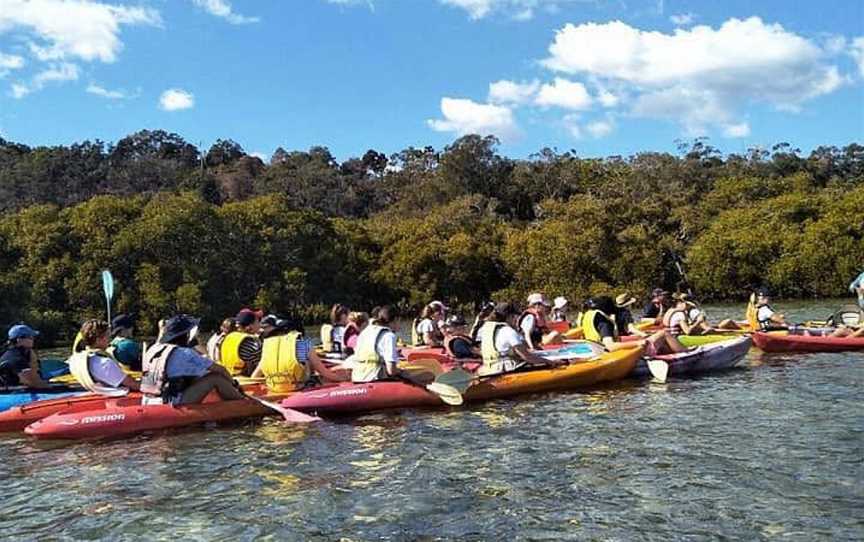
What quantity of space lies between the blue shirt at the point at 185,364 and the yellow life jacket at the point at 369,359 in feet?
5.94

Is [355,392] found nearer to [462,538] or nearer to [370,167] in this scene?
[462,538]

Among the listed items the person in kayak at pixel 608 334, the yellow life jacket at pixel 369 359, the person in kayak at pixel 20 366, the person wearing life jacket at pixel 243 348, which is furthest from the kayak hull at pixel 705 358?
the person in kayak at pixel 20 366

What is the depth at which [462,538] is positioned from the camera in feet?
18.3

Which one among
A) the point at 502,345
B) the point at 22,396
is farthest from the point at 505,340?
the point at 22,396

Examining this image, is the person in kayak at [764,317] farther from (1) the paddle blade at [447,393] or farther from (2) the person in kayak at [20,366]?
(2) the person in kayak at [20,366]

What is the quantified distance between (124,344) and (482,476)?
546cm

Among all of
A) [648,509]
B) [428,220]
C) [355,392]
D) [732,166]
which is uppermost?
[732,166]

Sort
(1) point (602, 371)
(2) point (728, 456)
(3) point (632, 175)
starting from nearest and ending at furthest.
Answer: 1. (2) point (728, 456)
2. (1) point (602, 371)
3. (3) point (632, 175)

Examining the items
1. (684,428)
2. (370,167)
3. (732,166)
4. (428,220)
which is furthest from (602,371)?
(370,167)

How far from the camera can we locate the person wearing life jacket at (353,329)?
1256 centimetres

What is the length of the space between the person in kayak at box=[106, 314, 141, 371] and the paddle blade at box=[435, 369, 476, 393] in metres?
3.66

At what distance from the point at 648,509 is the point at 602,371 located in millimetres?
5288

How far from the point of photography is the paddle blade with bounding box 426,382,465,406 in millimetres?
9938

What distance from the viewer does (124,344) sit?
10570mm
